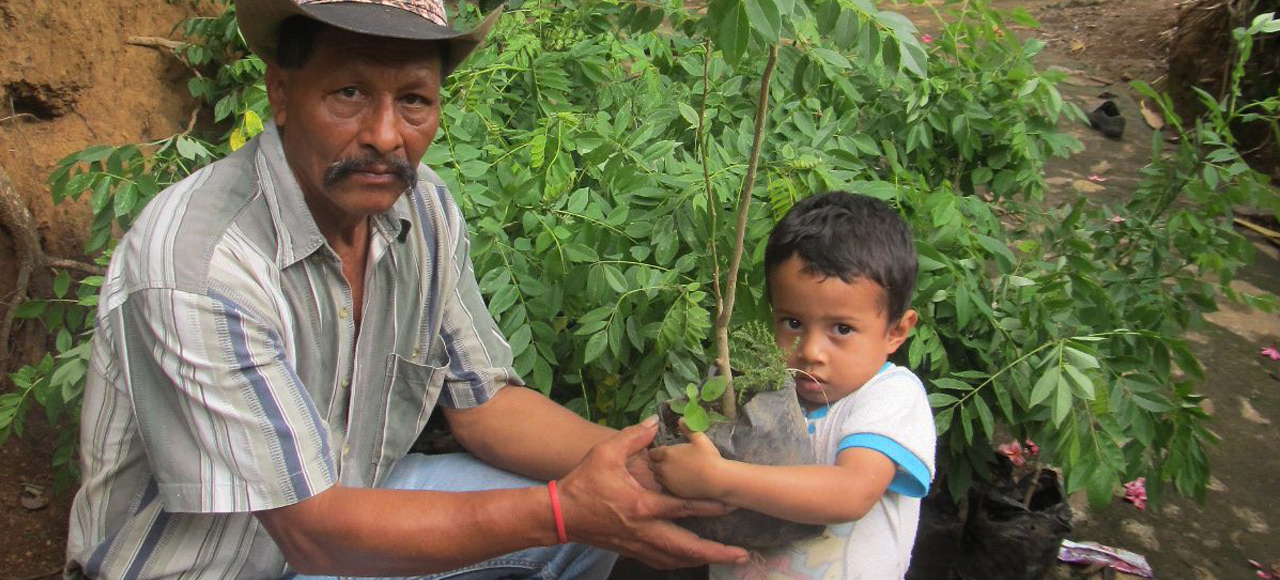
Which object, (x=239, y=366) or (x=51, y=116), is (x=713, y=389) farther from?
(x=51, y=116)

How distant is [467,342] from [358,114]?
661mm

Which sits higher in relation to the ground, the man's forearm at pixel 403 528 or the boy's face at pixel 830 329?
the boy's face at pixel 830 329

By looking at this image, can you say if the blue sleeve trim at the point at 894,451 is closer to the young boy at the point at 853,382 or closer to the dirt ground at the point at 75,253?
the young boy at the point at 853,382

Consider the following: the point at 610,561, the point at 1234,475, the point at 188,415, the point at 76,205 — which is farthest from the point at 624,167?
the point at 1234,475

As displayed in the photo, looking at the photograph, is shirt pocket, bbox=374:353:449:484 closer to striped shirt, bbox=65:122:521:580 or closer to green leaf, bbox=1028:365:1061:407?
striped shirt, bbox=65:122:521:580

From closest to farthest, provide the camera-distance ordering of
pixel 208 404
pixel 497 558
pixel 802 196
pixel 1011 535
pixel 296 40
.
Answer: pixel 208 404 < pixel 296 40 < pixel 497 558 < pixel 802 196 < pixel 1011 535

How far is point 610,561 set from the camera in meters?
2.43

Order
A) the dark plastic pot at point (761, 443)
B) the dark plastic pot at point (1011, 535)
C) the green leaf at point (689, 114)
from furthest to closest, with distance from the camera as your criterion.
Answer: the dark plastic pot at point (1011, 535)
the green leaf at point (689, 114)
the dark plastic pot at point (761, 443)

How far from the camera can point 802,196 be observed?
97.7 inches

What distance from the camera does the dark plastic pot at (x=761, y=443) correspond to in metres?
1.77

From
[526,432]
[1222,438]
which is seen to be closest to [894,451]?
[526,432]

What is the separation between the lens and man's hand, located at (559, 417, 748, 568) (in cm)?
186

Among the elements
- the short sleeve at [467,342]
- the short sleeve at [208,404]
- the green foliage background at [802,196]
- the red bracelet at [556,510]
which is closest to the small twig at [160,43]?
the green foliage background at [802,196]

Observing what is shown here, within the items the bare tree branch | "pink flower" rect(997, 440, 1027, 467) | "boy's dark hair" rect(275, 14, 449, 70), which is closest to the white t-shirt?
"boy's dark hair" rect(275, 14, 449, 70)
